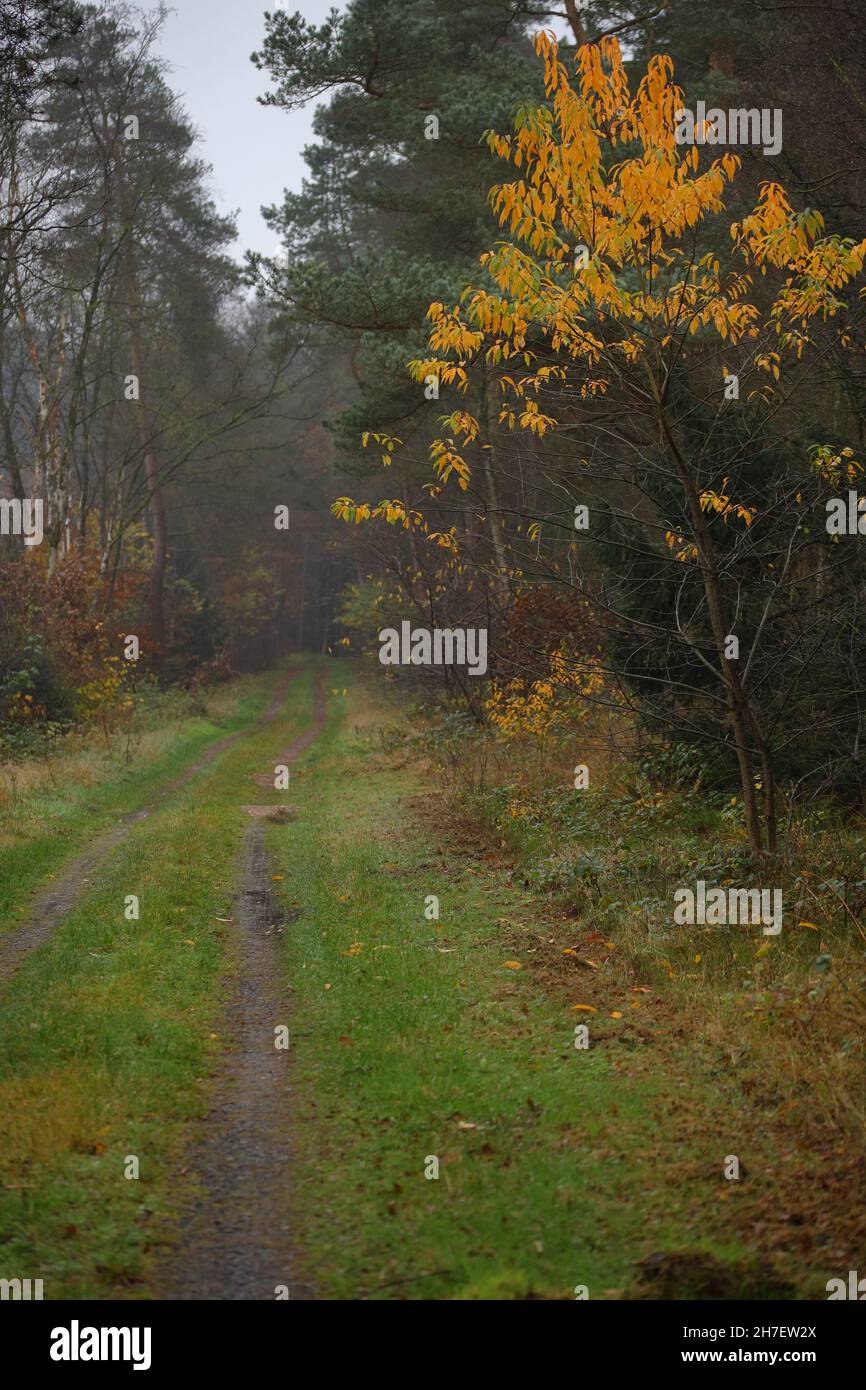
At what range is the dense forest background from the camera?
797 centimetres

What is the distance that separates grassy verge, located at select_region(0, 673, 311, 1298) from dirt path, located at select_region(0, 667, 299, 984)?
0.18m

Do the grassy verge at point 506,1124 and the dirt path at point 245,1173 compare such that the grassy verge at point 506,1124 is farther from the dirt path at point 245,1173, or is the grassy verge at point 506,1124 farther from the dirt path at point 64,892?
the dirt path at point 64,892

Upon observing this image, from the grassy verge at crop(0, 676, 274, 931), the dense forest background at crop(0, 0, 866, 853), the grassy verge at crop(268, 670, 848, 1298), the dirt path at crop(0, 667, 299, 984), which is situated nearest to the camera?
the grassy verge at crop(268, 670, 848, 1298)

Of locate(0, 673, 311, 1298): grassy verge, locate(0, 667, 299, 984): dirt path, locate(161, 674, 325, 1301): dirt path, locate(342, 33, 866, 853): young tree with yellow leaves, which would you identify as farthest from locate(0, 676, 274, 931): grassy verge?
locate(342, 33, 866, 853): young tree with yellow leaves

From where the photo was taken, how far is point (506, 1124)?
227 inches

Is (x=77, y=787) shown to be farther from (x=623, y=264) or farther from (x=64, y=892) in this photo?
(x=623, y=264)

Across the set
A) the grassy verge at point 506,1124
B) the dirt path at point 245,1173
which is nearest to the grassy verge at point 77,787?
the dirt path at point 245,1173

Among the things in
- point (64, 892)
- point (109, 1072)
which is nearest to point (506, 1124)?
point (109, 1072)

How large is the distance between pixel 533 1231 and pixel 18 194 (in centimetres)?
2115

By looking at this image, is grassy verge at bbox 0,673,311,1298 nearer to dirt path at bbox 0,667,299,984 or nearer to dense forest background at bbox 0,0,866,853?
dirt path at bbox 0,667,299,984

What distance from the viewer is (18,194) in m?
19.9

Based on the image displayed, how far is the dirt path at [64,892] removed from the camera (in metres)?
9.07

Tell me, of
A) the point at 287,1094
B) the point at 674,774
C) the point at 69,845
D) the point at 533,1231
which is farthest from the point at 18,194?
the point at 533,1231
